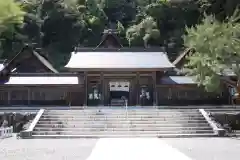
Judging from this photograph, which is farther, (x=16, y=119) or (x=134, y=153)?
(x=16, y=119)

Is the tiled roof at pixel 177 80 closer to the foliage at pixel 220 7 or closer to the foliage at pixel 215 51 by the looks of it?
the foliage at pixel 215 51

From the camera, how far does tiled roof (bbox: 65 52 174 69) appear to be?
32.0m

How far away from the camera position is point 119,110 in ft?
87.8

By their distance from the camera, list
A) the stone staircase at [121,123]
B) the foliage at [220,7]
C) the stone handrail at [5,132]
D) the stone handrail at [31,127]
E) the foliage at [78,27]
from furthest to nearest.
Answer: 1. the foliage at [78,27]
2. the foliage at [220,7]
3. the stone staircase at [121,123]
4. the stone handrail at [5,132]
5. the stone handrail at [31,127]

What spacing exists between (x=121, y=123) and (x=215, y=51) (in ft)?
25.6

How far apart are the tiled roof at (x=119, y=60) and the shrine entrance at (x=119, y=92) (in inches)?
70.0

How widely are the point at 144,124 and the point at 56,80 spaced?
12.2 metres

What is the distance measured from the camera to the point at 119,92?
111 ft

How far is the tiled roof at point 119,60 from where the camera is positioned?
105ft

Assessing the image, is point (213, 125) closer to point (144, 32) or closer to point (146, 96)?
point (146, 96)

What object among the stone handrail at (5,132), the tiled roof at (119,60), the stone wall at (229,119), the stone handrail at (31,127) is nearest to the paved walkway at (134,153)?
the stone handrail at (31,127)

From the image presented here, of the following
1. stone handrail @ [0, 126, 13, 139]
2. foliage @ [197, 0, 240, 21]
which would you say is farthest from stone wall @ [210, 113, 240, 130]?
foliage @ [197, 0, 240, 21]

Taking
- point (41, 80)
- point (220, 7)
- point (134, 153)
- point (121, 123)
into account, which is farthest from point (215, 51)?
point (220, 7)

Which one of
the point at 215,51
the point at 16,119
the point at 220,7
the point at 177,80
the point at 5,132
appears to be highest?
the point at 220,7
